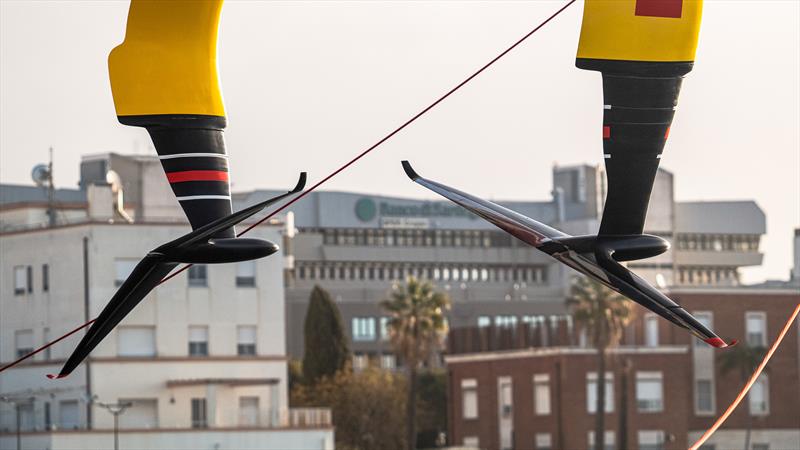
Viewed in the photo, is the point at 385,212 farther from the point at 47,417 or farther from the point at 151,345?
the point at 47,417

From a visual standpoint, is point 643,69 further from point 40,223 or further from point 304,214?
point 304,214

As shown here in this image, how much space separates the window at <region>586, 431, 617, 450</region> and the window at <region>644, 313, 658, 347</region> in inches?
203

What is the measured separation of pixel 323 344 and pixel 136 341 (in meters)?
22.5

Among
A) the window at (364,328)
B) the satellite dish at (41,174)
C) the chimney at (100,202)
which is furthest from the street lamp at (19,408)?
the window at (364,328)

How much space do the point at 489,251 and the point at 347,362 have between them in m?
66.0

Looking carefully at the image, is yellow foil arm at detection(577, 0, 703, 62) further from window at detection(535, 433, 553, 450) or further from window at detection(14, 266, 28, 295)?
window at detection(535, 433, 553, 450)

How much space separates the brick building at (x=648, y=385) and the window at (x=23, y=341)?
72.3 feet

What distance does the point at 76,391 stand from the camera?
279 ft

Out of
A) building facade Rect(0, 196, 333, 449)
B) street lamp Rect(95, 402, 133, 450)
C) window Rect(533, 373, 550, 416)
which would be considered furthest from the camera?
window Rect(533, 373, 550, 416)

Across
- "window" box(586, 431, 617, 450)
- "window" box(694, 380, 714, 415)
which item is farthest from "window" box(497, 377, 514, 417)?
"window" box(694, 380, 714, 415)

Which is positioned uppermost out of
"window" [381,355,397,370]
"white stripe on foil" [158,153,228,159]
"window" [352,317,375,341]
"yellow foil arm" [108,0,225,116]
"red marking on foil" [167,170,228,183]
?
"window" [352,317,375,341]

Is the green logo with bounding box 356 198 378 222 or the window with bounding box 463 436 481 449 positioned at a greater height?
the green logo with bounding box 356 198 378 222

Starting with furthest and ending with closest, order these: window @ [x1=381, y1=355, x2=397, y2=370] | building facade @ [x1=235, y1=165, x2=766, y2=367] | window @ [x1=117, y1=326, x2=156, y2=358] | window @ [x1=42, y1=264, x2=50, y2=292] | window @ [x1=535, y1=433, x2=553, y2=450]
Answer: building facade @ [x1=235, y1=165, x2=766, y2=367] → window @ [x1=381, y1=355, x2=397, y2=370] → window @ [x1=535, y1=433, x2=553, y2=450] → window @ [x1=42, y1=264, x2=50, y2=292] → window @ [x1=117, y1=326, x2=156, y2=358]

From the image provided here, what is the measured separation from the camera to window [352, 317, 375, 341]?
14700cm
